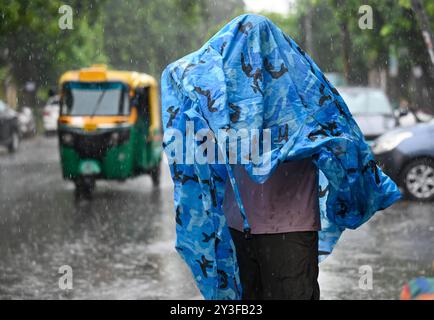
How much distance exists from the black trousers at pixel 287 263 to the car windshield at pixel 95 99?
1106 cm

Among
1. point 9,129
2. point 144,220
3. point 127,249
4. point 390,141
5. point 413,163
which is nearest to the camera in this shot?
point 127,249

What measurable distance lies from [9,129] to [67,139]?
1236 centimetres

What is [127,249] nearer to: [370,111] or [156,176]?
[156,176]

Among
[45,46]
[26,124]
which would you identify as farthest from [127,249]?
[45,46]

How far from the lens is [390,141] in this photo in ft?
43.5

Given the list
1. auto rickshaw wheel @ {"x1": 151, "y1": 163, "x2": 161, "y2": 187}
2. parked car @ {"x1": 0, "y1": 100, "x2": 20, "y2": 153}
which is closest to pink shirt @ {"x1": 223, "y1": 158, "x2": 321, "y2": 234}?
auto rickshaw wheel @ {"x1": 151, "y1": 163, "x2": 161, "y2": 187}

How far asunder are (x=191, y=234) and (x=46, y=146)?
26400 millimetres

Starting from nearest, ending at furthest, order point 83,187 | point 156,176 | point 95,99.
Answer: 1. point 83,187
2. point 95,99
3. point 156,176

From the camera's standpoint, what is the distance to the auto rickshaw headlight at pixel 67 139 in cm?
1403

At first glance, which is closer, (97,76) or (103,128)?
(103,128)

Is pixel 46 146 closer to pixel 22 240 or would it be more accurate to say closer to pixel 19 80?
pixel 19 80

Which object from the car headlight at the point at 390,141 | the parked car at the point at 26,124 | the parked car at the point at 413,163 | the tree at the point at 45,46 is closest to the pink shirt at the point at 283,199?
the parked car at the point at 413,163

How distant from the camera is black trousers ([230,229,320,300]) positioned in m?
3.59
